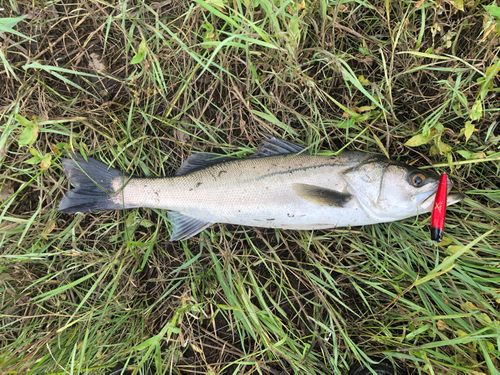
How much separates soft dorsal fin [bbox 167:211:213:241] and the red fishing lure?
1.87m

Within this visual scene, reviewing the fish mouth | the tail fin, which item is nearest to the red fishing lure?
the fish mouth

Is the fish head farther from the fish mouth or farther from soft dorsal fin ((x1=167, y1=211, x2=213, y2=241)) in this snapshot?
soft dorsal fin ((x1=167, y1=211, x2=213, y2=241))

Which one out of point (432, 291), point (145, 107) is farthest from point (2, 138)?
point (432, 291)

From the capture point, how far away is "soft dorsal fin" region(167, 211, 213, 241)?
2650mm

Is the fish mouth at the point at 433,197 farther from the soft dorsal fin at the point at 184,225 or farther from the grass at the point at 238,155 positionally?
the soft dorsal fin at the point at 184,225

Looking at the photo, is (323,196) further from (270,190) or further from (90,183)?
(90,183)

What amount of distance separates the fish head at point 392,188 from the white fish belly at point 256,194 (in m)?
0.08

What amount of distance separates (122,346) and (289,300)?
1.52 meters

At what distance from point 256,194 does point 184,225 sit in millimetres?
732

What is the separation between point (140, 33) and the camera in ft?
8.48

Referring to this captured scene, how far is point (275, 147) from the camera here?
2.63 m

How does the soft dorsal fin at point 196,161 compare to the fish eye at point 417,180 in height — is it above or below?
above

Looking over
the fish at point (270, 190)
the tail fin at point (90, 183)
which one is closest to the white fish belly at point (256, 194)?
the fish at point (270, 190)

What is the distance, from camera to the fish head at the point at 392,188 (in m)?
2.38
